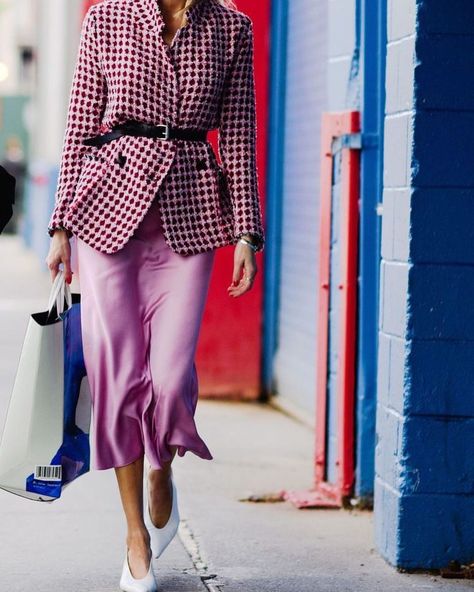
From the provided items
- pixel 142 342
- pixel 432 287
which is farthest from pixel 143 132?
pixel 432 287

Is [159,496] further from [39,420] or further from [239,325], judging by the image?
[239,325]

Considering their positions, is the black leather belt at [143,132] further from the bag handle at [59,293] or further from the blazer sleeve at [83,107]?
the bag handle at [59,293]

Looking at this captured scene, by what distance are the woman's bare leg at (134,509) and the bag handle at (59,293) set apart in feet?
1.66

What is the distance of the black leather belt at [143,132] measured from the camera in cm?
420

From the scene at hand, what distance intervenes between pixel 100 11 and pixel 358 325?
1.76 metres

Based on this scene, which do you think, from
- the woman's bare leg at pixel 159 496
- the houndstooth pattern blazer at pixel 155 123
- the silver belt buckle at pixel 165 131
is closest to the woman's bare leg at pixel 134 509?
the woman's bare leg at pixel 159 496

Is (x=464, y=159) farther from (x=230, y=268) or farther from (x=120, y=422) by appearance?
(x=230, y=268)

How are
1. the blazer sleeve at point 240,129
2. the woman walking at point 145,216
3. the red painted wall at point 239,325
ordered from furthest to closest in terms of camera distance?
the red painted wall at point 239,325 < the blazer sleeve at point 240,129 < the woman walking at point 145,216

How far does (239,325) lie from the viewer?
26.9 ft

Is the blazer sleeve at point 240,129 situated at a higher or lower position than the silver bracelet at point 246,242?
higher

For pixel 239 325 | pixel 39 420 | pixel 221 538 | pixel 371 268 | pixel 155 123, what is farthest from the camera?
pixel 239 325

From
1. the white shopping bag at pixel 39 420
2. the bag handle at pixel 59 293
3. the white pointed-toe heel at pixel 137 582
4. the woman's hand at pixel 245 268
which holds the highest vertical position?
the woman's hand at pixel 245 268

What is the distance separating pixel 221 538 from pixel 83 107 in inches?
63.1

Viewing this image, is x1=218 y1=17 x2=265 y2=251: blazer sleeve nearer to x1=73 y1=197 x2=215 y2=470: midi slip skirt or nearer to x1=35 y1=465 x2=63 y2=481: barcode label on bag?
x1=73 y1=197 x2=215 y2=470: midi slip skirt
